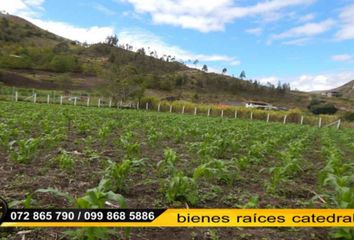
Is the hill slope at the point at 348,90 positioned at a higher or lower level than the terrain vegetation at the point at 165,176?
higher

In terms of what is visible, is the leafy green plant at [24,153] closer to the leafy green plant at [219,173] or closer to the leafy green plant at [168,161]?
the leafy green plant at [168,161]

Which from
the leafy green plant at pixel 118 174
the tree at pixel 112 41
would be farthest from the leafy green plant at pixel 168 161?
the tree at pixel 112 41

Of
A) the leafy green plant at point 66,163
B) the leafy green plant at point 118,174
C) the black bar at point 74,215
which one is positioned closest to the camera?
the black bar at point 74,215

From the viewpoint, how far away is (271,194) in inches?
223

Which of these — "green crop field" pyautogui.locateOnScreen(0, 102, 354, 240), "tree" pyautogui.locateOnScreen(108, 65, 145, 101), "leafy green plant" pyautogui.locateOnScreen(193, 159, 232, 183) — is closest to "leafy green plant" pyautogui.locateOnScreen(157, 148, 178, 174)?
"green crop field" pyautogui.locateOnScreen(0, 102, 354, 240)

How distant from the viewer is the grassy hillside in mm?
64231

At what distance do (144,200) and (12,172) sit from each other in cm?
223

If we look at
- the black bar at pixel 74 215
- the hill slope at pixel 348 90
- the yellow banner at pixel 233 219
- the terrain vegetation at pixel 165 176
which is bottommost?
the terrain vegetation at pixel 165 176

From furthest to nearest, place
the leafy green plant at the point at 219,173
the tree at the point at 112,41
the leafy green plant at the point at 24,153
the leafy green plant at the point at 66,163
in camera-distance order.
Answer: the tree at the point at 112,41, the leafy green plant at the point at 24,153, the leafy green plant at the point at 66,163, the leafy green plant at the point at 219,173

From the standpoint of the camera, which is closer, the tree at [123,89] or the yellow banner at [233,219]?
the yellow banner at [233,219]

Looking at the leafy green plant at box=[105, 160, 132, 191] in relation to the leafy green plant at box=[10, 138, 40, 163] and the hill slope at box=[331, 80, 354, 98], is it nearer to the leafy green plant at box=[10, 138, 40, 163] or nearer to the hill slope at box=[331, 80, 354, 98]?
the leafy green plant at box=[10, 138, 40, 163]

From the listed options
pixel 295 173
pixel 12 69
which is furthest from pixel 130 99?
pixel 295 173

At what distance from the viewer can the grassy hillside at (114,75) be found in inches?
2529

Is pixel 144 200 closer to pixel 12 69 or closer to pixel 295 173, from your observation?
pixel 295 173
